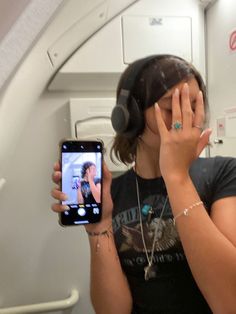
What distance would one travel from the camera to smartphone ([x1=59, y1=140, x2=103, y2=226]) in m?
0.65

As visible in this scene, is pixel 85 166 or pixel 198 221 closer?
pixel 198 221

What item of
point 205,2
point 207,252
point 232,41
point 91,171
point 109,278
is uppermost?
point 205,2

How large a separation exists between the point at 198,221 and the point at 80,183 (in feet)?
0.91

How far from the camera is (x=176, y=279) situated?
586 millimetres

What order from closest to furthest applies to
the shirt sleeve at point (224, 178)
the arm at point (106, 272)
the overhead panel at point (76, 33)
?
the shirt sleeve at point (224, 178), the arm at point (106, 272), the overhead panel at point (76, 33)

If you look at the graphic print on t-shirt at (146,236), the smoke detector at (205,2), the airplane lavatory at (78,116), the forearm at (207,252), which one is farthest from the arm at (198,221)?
the smoke detector at (205,2)

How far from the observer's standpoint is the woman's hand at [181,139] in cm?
49

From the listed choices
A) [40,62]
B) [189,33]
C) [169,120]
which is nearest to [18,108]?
[40,62]

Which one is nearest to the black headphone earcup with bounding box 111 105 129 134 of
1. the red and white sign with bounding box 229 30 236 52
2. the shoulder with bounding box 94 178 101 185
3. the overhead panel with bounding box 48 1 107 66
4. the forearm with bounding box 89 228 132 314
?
the shoulder with bounding box 94 178 101 185

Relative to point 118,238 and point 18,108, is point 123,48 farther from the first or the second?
point 118,238

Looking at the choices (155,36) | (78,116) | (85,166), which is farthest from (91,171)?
(155,36)

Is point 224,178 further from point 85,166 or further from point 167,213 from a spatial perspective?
point 85,166

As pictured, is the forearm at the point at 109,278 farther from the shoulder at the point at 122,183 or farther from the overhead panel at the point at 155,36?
the overhead panel at the point at 155,36

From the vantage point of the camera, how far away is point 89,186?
2.16 feet
